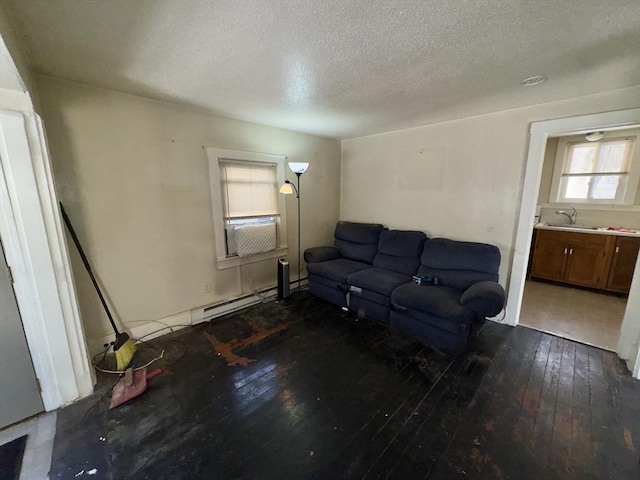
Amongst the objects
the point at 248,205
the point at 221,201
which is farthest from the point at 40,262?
the point at 248,205

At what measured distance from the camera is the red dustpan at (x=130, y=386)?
1824mm

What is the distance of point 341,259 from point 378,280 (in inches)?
38.0

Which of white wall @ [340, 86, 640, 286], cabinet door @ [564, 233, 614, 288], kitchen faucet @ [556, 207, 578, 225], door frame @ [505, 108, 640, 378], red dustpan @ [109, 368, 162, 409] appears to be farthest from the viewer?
kitchen faucet @ [556, 207, 578, 225]

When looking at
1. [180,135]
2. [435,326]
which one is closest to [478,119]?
[435,326]

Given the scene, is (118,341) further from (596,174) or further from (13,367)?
(596,174)

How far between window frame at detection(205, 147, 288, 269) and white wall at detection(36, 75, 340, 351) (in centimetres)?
6

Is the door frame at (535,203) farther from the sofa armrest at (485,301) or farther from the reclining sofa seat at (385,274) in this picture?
the reclining sofa seat at (385,274)

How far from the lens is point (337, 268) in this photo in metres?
3.39

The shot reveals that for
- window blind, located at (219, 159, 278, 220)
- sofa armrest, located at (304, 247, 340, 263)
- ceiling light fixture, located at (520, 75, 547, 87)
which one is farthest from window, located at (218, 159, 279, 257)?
ceiling light fixture, located at (520, 75, 547, 87)

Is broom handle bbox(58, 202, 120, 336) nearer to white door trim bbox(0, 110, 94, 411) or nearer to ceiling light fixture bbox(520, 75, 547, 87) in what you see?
white door trim bbox(0, 110, 94, 411)

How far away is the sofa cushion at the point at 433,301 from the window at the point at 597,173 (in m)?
3.15

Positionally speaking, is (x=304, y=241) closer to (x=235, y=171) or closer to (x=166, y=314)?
(x=235, y=171)

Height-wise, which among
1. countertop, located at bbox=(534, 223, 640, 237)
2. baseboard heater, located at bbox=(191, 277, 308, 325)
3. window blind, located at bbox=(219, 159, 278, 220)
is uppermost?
window blind, located at bbox=(219, 159, 278, 220)

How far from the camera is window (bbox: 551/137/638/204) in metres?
3.60
